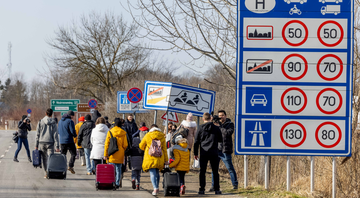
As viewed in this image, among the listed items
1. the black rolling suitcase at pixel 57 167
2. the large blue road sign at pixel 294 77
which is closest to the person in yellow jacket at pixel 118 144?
the black rolling suitcase at pixel 57 167

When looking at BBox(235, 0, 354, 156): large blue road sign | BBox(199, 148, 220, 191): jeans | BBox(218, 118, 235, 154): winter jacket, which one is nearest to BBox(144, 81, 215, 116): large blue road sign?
BBox(218, 118, 235, 154): winter jacket

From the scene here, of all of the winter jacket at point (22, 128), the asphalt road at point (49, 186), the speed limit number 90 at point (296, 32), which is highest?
the speed limit number 90 at point (296, 32)

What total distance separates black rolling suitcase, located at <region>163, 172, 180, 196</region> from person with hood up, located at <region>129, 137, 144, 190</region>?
110cm

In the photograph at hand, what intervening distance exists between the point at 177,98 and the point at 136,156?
11.1 feet

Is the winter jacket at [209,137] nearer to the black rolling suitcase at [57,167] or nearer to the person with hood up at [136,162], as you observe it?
the person with hood up at [136,162]

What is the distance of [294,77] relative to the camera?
363 inches

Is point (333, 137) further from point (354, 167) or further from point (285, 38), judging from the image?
point (285, 38)

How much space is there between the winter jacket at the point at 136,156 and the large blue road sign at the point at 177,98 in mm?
2754

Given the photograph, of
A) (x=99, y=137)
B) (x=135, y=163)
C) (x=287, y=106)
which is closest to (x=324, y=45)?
(x=287, y=106)

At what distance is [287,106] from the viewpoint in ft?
30.4

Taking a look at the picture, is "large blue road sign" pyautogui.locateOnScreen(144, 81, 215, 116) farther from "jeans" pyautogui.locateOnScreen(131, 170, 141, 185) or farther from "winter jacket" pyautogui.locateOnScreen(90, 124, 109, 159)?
"jeans" pyautogui.locateOnScreen(131, 170, 141, 185)

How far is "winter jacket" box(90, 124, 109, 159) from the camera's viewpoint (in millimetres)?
11461

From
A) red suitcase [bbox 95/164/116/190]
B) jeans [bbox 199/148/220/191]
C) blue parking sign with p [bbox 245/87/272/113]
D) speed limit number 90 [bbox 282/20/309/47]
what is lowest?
red suitcase [bbox 95/164/116/190]

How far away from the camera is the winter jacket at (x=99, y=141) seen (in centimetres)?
1146
